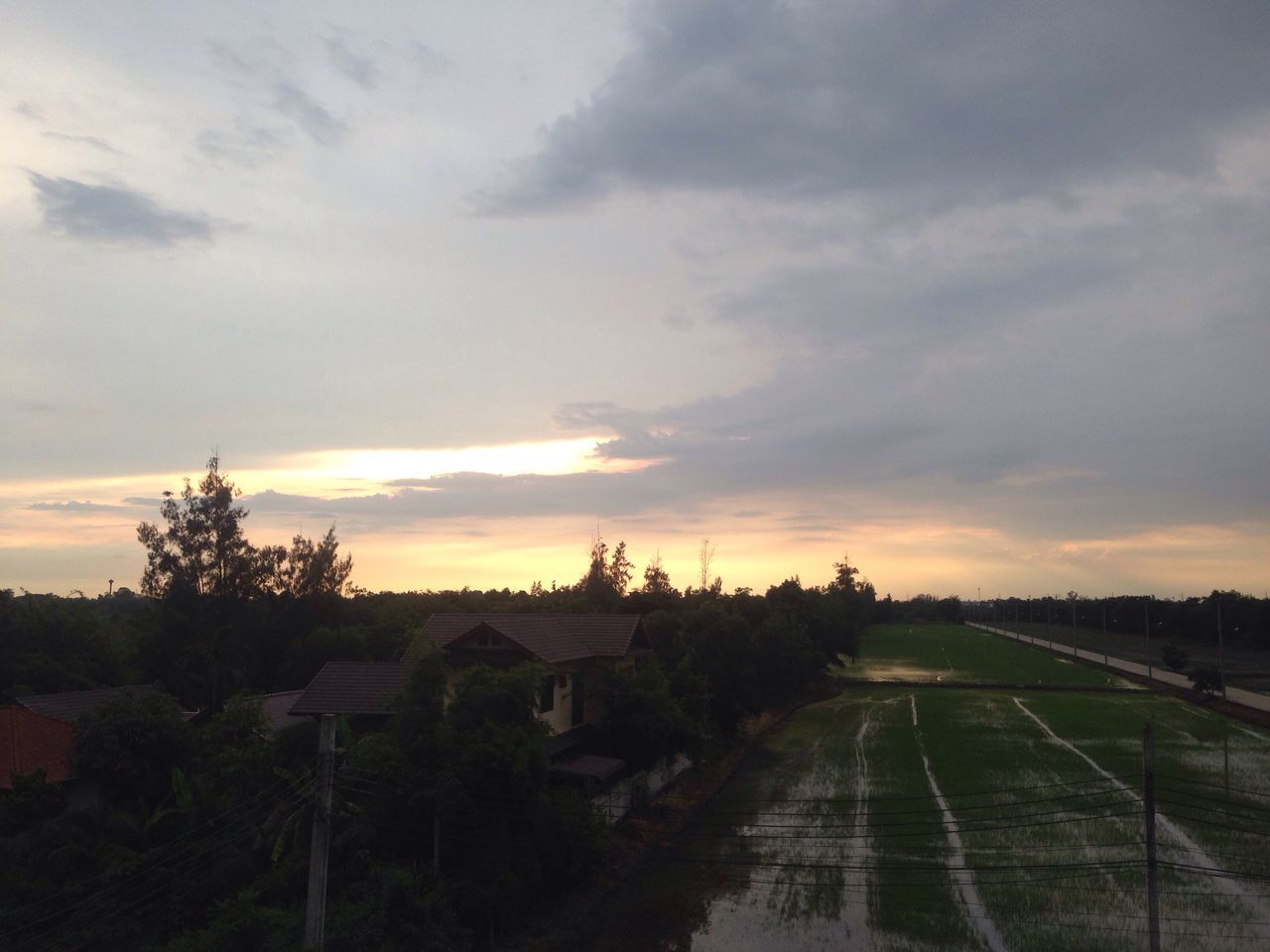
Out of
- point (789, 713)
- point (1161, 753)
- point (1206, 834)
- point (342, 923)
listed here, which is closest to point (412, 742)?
point (342, 923)

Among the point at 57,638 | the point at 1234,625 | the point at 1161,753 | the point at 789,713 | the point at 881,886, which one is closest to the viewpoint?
the point at 881,886

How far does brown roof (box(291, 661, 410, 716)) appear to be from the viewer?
30234 millimetres

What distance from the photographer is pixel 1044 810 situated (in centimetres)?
2931

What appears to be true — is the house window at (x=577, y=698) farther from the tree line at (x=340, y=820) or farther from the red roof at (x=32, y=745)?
the red roof at (x=32, y=745)

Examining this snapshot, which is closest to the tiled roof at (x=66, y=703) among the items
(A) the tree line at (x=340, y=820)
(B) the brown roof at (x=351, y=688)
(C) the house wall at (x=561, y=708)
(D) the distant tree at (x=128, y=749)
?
(D) the distant tree at (x=128, y=749)

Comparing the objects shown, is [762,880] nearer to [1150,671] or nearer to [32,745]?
[32,745]

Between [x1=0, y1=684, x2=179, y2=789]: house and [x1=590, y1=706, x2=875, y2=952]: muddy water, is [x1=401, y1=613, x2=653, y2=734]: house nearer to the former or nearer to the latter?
[x1=590, y1=706, x2=875, y2=952]: muddy water

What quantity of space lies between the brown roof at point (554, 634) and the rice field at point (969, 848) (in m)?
7.45

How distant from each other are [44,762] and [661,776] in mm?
21588

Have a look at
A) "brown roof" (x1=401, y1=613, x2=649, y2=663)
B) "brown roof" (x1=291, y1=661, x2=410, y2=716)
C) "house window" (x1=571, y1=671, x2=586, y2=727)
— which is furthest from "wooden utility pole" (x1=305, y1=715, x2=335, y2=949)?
"house window" (x1=571, y1=671, x2=586, y2=727)

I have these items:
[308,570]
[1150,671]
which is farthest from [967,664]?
[308,570]

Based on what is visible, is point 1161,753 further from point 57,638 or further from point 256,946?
point 57,638

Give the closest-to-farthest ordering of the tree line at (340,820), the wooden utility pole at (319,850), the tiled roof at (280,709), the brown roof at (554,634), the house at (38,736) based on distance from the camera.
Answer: the wooden utility pole at (319,850) < the tree line at (340,820) < the house at (38,736) < the brown roof at (554,634) < the tiled roof at (280,709)

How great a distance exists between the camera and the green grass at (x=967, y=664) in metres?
73.4
